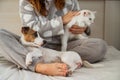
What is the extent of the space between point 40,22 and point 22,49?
196 mm

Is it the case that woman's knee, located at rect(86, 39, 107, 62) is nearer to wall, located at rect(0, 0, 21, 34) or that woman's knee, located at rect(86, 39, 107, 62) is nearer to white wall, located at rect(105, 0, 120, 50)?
white wall, located at rect(105, 0, 120, 50)

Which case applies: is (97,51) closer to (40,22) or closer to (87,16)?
(87,16)

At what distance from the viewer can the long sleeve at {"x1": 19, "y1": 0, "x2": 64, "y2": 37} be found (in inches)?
52.8

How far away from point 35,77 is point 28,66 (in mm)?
105

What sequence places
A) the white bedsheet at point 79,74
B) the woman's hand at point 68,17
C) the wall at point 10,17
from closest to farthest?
the white bedsheet at point 79,74 < the woman's hand at point 68,17 < the wall at point 10,17

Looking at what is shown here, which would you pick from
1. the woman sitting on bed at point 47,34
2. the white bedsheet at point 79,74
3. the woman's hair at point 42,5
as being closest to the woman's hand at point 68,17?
the woman sitting on bed at point 47,34

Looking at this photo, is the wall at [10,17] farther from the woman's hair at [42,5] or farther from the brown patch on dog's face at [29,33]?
the brown patch on dog's face at [29,33]

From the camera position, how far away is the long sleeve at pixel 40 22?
52.8 inches

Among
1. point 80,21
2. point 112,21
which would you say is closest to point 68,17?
point 80,21

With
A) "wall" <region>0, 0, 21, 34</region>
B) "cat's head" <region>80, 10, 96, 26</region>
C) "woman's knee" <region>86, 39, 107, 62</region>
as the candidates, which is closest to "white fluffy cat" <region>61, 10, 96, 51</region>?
"cat's head" <region>80, 10, 96, 26</region>

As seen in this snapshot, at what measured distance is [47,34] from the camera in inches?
54.2

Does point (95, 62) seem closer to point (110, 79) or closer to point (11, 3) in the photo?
point (110, 79)

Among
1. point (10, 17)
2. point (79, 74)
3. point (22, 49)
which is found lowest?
point (79, 74)

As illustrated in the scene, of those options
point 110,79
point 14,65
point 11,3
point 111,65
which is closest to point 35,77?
point 14,65
